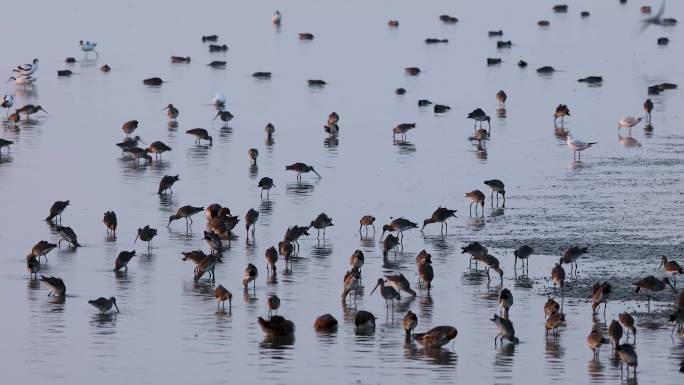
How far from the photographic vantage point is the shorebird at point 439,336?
63.2ft

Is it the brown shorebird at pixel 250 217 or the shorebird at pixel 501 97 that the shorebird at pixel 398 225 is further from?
the shorebird at pixel 501 97

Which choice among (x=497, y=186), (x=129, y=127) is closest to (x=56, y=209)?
(x=497, y=186)

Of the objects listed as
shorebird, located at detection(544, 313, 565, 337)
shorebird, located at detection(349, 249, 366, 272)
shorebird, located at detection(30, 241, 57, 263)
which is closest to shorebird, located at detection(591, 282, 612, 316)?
shorebird, located at detection(544, 313, 565, 337)

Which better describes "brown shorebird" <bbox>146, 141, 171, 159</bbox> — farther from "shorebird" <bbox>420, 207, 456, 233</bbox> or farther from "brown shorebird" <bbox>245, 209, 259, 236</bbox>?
"shorebird" <bbox>420, 207, 456, 233</bbox>

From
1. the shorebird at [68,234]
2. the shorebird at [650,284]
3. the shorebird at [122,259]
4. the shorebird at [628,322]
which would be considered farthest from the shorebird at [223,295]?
the shorebird at [650,284]

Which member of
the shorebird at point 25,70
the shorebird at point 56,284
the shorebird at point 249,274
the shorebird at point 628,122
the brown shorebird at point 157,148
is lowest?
the shorebird at point 56,284

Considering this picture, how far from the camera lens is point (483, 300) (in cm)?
2227

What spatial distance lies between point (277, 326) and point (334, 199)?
459 inches

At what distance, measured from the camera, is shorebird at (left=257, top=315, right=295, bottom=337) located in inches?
780

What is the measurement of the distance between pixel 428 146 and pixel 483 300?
703 inches

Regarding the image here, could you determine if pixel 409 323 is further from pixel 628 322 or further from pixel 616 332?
pixel 628 322

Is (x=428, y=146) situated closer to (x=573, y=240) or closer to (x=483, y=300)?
(x=573, y=240)

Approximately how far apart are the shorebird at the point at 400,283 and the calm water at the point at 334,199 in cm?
41

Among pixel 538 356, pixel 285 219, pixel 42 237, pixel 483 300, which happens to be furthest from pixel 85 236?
pixel 538 356
